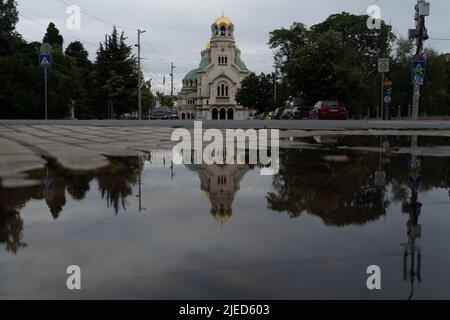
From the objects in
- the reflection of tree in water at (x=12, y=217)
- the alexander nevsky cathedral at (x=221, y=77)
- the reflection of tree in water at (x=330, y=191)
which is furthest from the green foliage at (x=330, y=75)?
the alexander nevsky cathedral at (x=221, y=77)

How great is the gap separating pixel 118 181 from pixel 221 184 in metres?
1.35

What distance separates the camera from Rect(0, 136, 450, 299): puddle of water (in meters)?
3.06

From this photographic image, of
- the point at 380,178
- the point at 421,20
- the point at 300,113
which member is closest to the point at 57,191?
the point at 380,178

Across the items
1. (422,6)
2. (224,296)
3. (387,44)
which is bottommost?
(224,296)

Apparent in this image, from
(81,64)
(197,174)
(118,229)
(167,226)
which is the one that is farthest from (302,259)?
(81,64)

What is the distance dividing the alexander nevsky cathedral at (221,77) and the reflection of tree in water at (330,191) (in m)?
123

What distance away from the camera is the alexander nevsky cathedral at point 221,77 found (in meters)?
133

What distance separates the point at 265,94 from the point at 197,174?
9806 cm

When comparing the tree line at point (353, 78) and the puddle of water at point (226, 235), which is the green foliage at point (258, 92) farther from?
the puddle of water at point (226, 235)

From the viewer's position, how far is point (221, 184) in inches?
255

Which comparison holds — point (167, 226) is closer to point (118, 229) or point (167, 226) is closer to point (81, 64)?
point (118, 229)

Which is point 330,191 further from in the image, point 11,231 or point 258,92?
point 258,92

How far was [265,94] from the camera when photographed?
104 m

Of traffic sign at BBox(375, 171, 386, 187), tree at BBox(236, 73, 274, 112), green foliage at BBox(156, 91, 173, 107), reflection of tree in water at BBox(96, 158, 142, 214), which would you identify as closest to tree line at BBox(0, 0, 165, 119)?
tree at BBox(236, 73, 274, 112)
